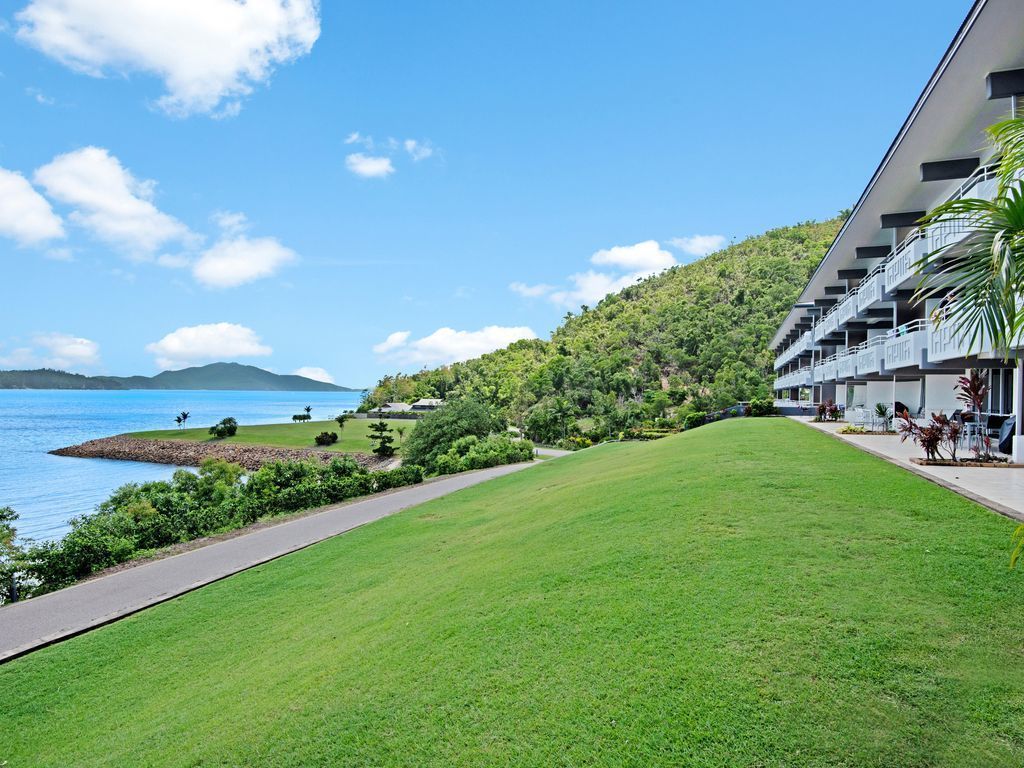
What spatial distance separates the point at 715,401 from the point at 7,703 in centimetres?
6212

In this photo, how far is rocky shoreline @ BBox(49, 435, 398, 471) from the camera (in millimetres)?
70625

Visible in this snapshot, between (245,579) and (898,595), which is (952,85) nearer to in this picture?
(898,595)

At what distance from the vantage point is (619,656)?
15.4 feet

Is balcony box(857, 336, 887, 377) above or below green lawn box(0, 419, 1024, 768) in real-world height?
above

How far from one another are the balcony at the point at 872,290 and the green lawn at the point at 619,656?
12.5m

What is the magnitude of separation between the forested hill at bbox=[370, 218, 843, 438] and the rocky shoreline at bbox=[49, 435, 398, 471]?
101ft

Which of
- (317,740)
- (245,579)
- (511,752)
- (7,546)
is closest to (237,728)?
(317,740)

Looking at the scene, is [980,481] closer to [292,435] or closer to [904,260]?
[904,260]

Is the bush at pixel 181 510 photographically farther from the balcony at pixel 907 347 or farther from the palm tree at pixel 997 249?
the balcony at pixel 907 347

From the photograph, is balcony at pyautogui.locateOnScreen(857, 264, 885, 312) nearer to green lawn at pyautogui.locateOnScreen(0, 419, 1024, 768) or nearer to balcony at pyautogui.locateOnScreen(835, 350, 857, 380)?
balcony at pyautogui.locateOnScreen(835, 350, 857, 380)

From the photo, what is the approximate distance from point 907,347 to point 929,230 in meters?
3.27

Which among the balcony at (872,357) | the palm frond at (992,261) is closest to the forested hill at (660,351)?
the balcony at (872,357)

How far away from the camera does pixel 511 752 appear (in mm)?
3891

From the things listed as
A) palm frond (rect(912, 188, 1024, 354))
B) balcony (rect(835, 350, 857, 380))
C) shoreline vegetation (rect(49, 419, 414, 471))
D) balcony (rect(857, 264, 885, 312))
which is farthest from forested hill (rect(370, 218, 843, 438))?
palm frond (rect(912, 188, 1024, 354))
